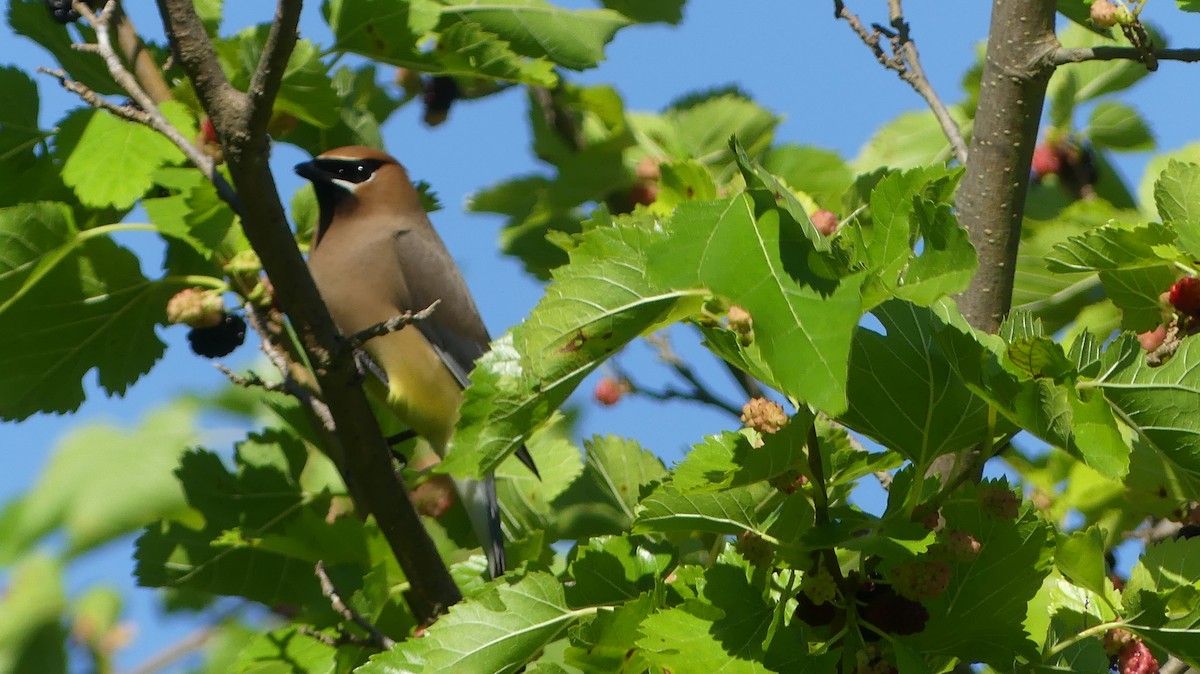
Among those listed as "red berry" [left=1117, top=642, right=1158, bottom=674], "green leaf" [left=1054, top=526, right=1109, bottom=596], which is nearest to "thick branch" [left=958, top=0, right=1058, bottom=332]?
"green leaf" [left=1054, top=526, right=1109, bottom=596]

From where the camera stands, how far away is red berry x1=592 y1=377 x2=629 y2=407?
202 inches

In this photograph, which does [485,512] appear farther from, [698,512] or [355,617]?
[698,512]

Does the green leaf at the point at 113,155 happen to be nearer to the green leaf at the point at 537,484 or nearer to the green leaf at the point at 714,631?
the green leaf at the point at 537,484

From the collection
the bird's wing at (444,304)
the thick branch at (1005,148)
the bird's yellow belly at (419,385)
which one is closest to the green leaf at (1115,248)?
the thick branch at (1005,148)

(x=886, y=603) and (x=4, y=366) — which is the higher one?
(x=4, y=366)

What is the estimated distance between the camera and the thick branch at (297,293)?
8.91 feet

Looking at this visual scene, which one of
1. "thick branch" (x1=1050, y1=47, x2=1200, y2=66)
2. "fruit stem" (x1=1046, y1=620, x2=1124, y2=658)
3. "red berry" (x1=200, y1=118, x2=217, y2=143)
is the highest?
"red berry" (x1=200, y1=118, x2=217, y2=143)

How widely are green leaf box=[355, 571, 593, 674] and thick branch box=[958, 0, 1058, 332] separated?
1062mm

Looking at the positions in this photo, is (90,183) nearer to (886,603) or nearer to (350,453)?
(350,453)

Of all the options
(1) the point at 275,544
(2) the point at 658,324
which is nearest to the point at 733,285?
(2) the point at 658,324

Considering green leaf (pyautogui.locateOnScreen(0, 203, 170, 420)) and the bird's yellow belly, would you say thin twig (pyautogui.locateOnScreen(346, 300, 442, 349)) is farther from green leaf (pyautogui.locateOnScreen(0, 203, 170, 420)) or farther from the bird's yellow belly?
the bird's yellow belly

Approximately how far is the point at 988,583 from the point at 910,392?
305mm

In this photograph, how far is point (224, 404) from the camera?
5.09 meters

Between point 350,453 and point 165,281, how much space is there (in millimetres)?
794
